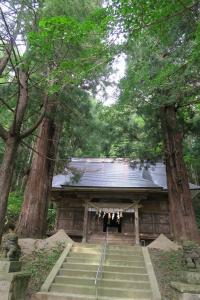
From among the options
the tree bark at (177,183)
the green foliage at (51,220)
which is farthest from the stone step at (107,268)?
the green foliage at (51,220)

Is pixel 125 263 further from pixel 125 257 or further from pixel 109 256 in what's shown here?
pixel 109 256

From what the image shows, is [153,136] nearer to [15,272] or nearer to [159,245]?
[159,245]

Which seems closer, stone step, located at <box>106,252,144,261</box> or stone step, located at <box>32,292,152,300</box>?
stone step, located at <box>32,292,152,300</box>

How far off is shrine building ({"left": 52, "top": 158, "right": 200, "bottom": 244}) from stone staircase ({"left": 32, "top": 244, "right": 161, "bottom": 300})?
322 centimetres

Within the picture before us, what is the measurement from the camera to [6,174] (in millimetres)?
5121

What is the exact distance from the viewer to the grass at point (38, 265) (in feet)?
19.0

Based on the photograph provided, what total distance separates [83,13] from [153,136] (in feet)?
18.7

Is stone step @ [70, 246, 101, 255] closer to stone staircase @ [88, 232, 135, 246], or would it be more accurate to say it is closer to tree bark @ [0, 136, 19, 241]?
tree bark @ [0, 136, 19, 241]

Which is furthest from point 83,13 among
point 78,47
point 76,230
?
point 76,230

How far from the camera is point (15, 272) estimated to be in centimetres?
525

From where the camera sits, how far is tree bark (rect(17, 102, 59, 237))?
8.44 metres

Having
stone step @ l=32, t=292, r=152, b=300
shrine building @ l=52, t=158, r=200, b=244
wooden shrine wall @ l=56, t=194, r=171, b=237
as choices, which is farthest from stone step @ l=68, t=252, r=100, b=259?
wooden shrine wall @ l=56, t=194, r=171, b=237

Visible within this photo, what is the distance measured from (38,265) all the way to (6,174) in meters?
3.04

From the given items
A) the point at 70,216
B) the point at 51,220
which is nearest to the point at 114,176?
the point at 70,216
